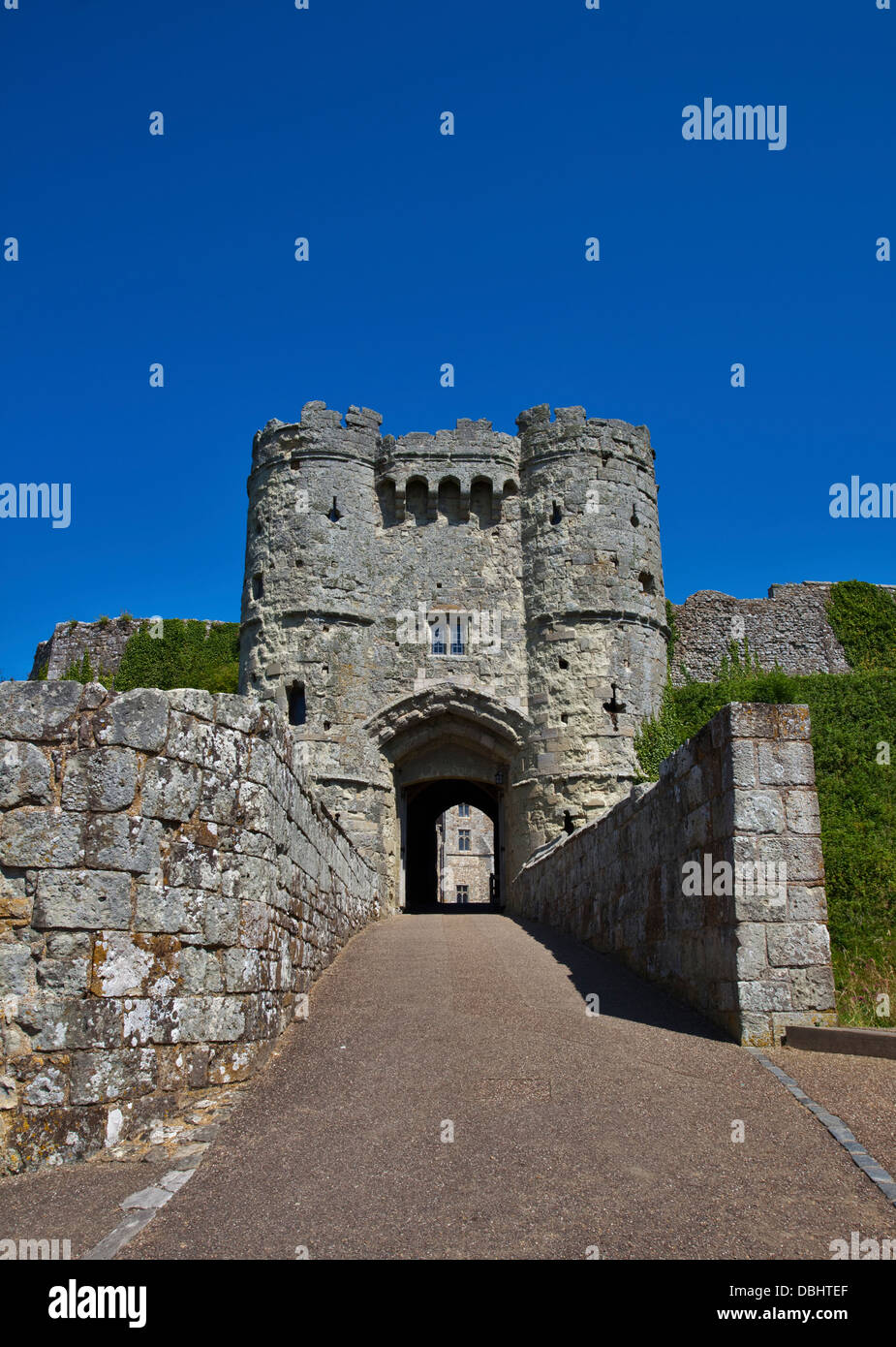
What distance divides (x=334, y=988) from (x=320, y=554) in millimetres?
15809

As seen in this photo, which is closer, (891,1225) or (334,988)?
(891,1225)

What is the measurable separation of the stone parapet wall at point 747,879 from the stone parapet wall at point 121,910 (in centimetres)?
316

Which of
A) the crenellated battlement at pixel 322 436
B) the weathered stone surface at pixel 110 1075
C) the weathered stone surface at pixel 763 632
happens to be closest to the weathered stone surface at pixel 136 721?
the weathered stone surface at pixel 110 1075

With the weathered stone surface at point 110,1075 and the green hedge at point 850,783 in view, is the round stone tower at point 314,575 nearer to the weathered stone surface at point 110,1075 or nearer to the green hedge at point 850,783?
the green hedge at point 850,783

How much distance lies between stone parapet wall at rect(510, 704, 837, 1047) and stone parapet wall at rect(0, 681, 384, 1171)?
3.16 m

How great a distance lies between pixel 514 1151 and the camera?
4.68 metres

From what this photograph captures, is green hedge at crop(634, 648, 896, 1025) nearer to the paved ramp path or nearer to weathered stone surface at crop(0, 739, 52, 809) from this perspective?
the paved ramp path

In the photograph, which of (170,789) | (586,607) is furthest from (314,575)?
(170,789)

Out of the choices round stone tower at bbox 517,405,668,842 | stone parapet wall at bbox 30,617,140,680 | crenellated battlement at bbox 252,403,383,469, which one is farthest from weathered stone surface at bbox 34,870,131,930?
stone parapet wall at bbox 30,617,140,680

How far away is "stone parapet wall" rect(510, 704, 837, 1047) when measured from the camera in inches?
254

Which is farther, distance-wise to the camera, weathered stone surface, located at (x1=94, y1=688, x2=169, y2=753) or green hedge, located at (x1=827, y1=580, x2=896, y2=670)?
green hedge, located at (x1=827, y1=580, x2=896, y2=670)

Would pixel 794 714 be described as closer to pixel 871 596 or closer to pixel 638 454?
pixel 638 454

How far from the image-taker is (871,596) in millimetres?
27938

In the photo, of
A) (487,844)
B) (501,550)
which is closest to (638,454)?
(501,550)
